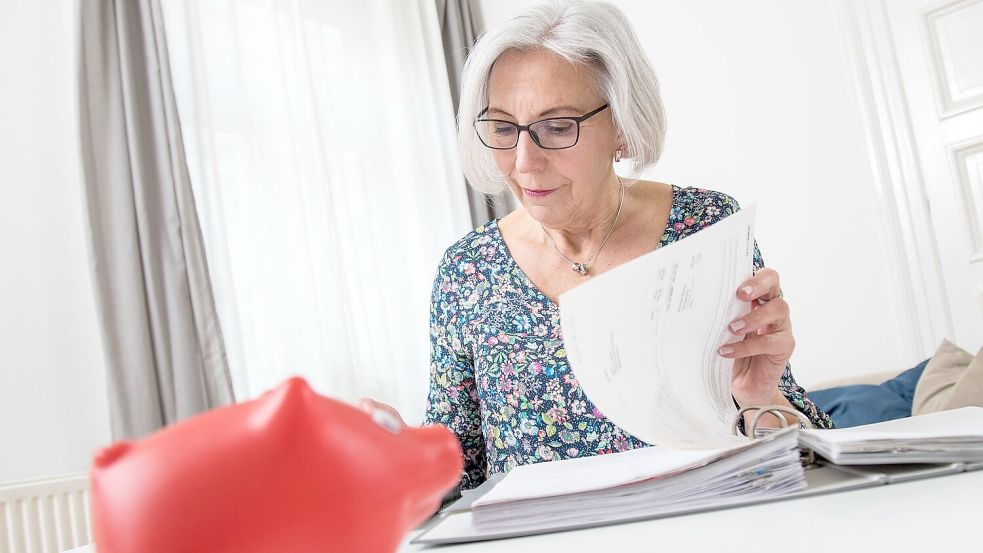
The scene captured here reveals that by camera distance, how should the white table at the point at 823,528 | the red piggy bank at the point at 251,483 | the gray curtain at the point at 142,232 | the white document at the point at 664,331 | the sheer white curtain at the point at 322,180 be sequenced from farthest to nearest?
1. the sheer white curtain at the point at 322,180
2. the gray curtain at the point at 142,232
3. the white document at the point at 664,331
4. the white table at the point at 823,528
5. the red piggy bank at the point at 251,483

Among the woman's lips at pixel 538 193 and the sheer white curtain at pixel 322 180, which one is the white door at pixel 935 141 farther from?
the woman's lips at pixel 538 193

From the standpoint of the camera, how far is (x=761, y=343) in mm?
850

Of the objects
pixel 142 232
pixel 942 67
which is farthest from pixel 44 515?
pixel 942 67

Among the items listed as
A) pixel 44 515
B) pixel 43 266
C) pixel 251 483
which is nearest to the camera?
pixel 251 483

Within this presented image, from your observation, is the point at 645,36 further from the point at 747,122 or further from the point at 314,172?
the point at 314,172

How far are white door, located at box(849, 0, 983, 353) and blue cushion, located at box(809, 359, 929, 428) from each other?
24.1 inches

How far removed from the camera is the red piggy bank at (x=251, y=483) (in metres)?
0.31

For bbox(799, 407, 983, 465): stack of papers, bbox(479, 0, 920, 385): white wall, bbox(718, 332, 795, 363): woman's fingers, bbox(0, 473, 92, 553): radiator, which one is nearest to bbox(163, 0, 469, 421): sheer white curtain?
bbox(0, 473, 92, 553): radiator

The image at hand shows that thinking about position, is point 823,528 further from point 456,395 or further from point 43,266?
point 43,266

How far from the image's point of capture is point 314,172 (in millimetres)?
3105

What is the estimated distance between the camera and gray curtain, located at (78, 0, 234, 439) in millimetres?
2299

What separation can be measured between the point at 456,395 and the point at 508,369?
0.10m

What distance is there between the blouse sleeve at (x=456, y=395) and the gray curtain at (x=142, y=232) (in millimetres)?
1333

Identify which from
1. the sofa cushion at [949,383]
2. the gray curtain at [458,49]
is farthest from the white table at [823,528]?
the gray curtain at [458,49]
